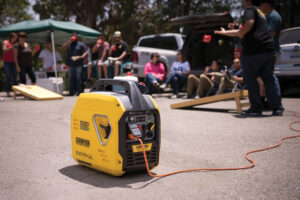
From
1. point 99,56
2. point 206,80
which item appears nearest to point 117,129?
point 206,80

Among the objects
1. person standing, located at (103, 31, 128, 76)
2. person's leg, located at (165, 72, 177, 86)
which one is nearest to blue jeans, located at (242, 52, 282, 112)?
person's leg, located at (165, 72, 177, 86)

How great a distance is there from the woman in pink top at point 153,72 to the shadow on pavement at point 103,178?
772 centimetres

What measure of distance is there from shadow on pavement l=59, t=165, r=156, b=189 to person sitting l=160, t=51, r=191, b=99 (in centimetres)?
801

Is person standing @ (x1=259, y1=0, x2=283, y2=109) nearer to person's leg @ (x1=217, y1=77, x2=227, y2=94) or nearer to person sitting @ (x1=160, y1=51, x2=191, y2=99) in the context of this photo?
person's leg @ (x1=217, y1=77, x2=227, y2=94)

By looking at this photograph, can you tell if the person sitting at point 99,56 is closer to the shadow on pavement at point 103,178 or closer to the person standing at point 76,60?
the person standing at point 76,60

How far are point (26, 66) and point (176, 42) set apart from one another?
5490 mm

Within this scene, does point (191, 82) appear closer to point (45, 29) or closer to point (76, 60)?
point (76, 60)

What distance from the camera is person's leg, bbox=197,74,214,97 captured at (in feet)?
33.3

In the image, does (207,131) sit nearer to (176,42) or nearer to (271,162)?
(271,162)

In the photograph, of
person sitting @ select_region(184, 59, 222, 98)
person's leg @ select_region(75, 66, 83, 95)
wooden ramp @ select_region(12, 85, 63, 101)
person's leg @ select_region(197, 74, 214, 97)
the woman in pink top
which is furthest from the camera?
person's leg @ select_region(75, 66, 83, 95)

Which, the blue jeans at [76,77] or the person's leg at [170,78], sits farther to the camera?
the blue jeans at [76,77]

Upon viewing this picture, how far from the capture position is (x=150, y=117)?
119 inches

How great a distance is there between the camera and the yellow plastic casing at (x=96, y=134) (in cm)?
281

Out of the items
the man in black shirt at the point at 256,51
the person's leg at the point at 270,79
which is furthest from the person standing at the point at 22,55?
the person's leg at the point at 270,79
